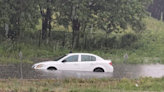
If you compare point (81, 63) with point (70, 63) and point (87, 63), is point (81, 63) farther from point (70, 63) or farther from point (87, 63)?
point (70, 63)

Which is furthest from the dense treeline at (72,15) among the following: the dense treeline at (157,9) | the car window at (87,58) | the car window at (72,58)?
the dense treeline at (157,9)

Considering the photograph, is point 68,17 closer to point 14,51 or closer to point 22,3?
point 22,3

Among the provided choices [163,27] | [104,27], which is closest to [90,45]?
[104,27]

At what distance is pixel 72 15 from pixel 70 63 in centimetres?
1155

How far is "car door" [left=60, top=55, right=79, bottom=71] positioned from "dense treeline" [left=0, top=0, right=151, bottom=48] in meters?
9.67

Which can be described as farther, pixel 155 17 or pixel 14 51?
pixel 155 17

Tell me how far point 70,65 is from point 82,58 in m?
0.83

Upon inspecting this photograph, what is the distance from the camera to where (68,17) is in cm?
2709

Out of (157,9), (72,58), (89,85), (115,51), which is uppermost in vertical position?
(157,9)

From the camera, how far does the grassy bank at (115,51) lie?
21.9m

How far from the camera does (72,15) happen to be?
26.0 m

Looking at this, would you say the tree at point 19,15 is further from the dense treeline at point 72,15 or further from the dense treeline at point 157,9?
the dense treeline at point 157,9

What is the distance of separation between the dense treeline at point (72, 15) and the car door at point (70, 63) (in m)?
9.67

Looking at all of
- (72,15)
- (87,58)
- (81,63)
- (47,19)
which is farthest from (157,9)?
(81,63)
